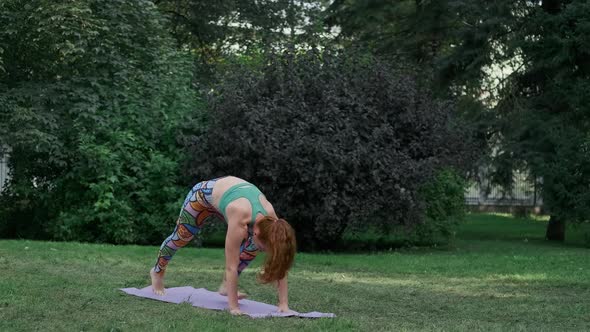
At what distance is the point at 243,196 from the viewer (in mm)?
7348

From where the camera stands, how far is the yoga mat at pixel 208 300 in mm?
7307

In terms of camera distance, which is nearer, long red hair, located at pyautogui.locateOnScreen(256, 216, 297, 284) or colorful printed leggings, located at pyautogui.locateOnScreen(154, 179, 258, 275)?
long red hair, located at pyautogui.locateOnScreen(256, 216, 297, 284)

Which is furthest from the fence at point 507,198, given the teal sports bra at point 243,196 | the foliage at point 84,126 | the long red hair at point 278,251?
the long red hair at point 278,251

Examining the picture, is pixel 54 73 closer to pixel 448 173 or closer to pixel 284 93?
pixel 284 93

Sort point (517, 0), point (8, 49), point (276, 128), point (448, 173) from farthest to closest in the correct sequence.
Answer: point (517, 0) → point (448, 173) → point (8, 49) → point (276, 128)

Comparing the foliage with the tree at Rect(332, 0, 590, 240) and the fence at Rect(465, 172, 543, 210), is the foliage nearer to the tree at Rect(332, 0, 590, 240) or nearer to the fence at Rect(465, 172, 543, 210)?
the tree at Rect(332, 0, 590, 240)

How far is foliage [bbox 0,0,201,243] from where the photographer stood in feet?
50.0

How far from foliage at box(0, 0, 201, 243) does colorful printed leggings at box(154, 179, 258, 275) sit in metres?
7.07

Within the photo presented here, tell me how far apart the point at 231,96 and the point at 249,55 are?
425 centimetres

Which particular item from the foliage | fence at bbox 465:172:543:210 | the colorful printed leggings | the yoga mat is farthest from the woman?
fence at bbox 465:172:543:210

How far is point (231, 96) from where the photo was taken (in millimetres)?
15328

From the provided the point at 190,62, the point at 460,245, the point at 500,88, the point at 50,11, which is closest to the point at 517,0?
the point at 500,88

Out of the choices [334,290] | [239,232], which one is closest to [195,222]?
[239,232]

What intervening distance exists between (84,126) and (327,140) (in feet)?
14.9
